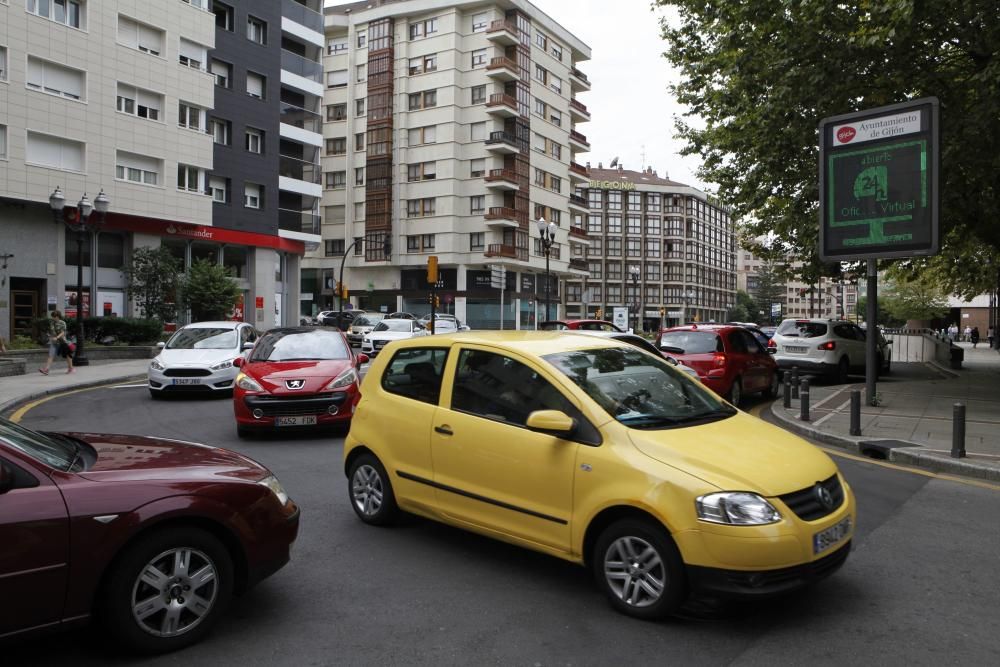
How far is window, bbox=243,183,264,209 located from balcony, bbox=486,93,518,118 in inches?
859

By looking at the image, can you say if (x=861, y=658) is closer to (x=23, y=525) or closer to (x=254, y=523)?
(x=254, y=523)

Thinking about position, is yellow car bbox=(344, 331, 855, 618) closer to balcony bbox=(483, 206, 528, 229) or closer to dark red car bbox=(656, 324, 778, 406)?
dark red car bbox=(656, 324, 778, 406)

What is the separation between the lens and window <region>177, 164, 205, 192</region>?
3512 centimetres

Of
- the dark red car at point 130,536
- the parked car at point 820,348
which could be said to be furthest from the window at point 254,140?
the dark red car at point 130,536

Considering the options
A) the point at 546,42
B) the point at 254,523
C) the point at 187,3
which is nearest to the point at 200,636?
the point at 254,523

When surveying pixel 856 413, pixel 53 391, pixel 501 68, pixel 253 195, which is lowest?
pixel 53 391

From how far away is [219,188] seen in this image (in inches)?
1505

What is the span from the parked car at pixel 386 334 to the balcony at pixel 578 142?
42395 mm

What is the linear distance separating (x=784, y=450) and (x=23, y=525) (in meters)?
3.94

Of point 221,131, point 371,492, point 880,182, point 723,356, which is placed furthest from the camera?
point 221,131

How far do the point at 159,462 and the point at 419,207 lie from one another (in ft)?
186

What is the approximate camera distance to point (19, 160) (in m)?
28.2

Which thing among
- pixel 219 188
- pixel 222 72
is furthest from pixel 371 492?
pixel 222 72

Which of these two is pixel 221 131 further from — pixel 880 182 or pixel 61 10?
pixel 880 182
